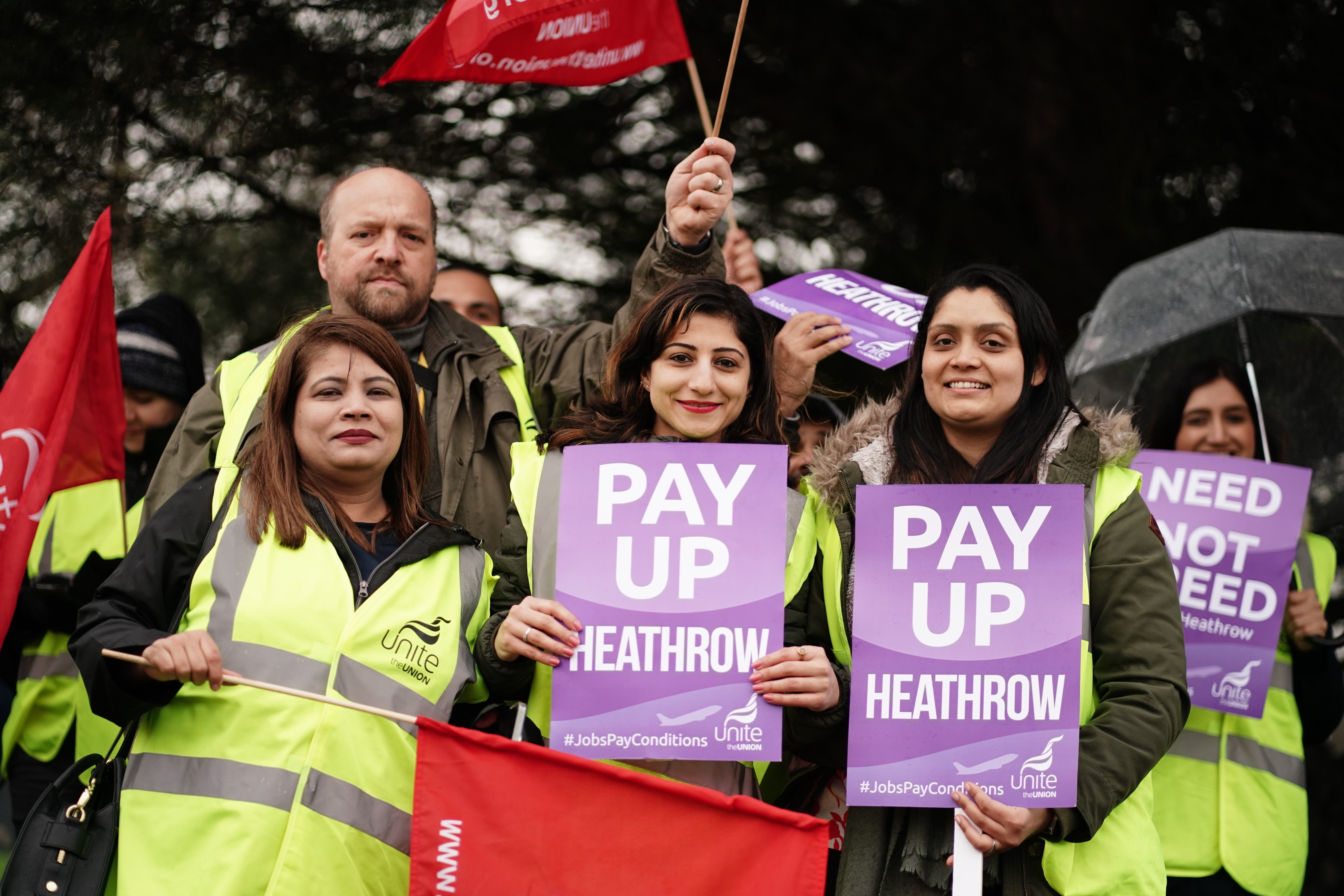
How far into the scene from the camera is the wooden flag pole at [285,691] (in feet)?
8.60

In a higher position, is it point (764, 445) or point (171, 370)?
point (171, 370)

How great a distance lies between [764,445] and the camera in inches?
112

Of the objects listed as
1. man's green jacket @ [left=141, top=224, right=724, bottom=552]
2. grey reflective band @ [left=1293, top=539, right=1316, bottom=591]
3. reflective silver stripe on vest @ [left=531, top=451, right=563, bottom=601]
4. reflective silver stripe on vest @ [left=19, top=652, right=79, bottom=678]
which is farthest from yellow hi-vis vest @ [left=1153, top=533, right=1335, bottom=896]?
reflective silver stripe on vest @ [left=19, top=652, right=79, bottom=678]

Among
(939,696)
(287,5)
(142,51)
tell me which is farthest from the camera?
(287,5)

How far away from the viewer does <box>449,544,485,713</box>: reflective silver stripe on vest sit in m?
2.87

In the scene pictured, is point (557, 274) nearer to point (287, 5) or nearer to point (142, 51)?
point (287, 5)

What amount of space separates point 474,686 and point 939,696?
971mm

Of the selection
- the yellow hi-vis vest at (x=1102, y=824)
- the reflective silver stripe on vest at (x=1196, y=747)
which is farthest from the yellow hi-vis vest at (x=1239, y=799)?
the yellow hi-vis vest at (x=1102, y=824)

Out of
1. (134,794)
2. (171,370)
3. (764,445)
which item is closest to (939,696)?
(764,445)

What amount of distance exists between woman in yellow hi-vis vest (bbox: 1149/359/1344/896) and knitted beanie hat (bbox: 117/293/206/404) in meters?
3.13

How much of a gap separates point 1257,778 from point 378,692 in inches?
90.3

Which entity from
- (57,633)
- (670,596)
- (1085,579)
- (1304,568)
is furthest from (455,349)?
(1304,568)

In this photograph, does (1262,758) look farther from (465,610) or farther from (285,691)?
(285,691)

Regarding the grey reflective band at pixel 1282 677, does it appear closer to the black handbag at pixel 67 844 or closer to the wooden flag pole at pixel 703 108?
the wooden flag pole at pixel 703 108
